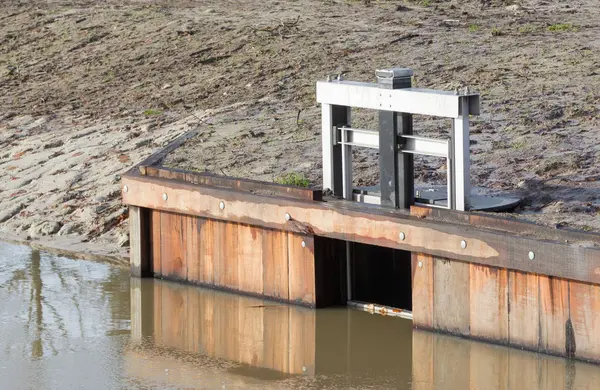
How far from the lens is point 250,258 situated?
39.1 ft

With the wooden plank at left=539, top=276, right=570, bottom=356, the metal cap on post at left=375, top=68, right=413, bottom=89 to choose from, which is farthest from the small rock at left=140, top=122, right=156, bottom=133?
the wooden plank at left=539, top=276, right=570, bottom=356

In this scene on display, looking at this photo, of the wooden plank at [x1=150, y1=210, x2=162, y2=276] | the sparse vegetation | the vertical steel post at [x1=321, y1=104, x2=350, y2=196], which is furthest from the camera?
the sparse vegetation

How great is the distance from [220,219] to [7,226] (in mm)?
3629

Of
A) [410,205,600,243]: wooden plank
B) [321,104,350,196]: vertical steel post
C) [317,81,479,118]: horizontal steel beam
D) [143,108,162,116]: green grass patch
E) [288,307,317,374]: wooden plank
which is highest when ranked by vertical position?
[317,81,479,118]: horizontal steel beam

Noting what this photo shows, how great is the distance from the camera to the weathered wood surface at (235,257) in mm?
11594

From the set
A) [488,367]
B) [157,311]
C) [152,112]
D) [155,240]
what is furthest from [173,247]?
[152,112]

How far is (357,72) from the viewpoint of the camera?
56.4 feet

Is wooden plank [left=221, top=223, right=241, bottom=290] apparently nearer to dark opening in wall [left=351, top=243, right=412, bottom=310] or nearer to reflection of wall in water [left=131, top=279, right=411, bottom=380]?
reflection of wall in water [left=131, top=279, right=411, bottom=380]

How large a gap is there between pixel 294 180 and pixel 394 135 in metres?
2.08

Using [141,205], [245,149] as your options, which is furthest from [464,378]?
[245,149]

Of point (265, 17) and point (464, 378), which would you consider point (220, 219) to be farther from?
point (265, 17)

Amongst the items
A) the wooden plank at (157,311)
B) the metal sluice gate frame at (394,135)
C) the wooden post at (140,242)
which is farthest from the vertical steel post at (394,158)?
the wooden post at (140,242)

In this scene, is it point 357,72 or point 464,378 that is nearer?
point 464,378

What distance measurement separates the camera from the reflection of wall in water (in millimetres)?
10602
